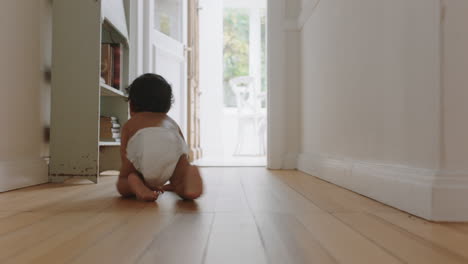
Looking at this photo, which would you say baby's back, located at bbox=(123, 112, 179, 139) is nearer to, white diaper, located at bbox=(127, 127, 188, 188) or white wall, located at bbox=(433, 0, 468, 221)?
white diaper, located at bbox=(127, 127, 188, 188)

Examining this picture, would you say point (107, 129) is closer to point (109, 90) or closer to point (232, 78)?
point (109, 90)

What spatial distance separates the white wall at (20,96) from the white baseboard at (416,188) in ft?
5.00

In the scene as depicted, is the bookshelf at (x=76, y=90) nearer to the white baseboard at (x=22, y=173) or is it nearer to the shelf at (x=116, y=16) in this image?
the white baseboard at (x=22, y=173)

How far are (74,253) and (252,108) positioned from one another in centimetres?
575

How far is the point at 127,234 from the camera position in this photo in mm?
940

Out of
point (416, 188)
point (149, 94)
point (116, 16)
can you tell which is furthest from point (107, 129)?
point (416, 188)

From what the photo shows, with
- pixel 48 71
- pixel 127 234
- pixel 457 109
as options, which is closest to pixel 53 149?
pixel 48 71

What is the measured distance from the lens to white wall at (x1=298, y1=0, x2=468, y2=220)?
1132mm

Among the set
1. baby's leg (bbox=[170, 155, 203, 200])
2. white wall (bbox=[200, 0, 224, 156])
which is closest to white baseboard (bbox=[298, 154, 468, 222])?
baby's leg (bbox=[170, 155, 203, 200])

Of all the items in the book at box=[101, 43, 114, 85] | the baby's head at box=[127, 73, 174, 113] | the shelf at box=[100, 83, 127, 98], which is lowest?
the baby's head at box=[127, 73, 174, 113]

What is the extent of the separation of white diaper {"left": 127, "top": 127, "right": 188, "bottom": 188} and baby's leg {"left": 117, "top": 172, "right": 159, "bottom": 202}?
0.18ft

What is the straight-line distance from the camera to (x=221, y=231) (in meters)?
0.98

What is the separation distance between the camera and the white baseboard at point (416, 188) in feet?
3.67

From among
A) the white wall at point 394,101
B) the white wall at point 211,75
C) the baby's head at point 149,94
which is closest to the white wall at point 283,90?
the white wall at point 394,101
